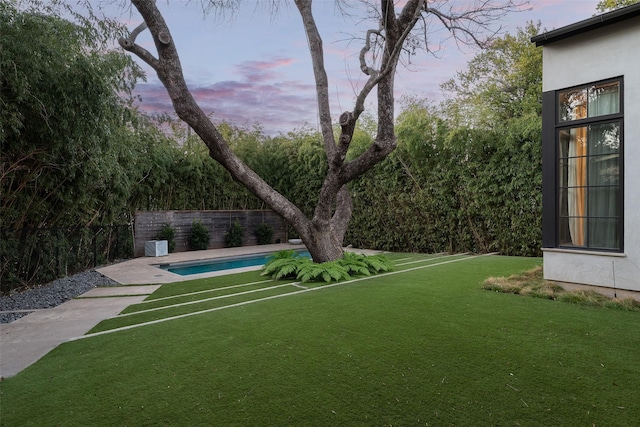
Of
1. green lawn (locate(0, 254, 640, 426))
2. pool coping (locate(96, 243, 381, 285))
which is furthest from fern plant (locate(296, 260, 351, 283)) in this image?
pool coping (locate(96, 243, 381, 285))

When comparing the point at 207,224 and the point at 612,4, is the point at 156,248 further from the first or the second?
the point at 612,4

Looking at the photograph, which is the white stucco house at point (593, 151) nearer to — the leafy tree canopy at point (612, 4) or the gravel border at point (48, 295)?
the gravel border at point (48, 295)

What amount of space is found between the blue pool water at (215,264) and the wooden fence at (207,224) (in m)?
1.93

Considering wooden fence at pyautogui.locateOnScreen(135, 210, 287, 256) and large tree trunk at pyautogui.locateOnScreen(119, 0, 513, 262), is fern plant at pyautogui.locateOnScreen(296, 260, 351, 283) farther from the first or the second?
wooden fence at pyautogui.locateOnScreen(135, 210, 287, 256)

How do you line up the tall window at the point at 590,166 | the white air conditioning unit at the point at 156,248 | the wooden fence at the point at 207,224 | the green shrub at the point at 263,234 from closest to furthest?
the tall window at the point at 590,166
the white air conditioning unit at the point at 156,248
the wooden fence at the point at 207,224
the green shrub at the point at 263,234

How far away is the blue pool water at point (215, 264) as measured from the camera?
896cm

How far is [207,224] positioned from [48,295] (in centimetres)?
677

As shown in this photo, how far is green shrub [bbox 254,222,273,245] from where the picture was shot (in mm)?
13180

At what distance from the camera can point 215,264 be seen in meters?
9.83

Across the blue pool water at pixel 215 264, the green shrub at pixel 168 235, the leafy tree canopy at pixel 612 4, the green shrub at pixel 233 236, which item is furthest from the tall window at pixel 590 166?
the leafy tree canopy at pixel 612 4

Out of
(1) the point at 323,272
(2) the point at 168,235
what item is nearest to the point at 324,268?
(1) the point at 323,272

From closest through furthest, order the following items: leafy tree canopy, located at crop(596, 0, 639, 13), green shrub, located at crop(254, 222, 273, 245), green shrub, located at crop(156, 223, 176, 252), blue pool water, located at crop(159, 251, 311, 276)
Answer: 1. blue pool water, located at crop(159, 251, 311, 276)
2. green shrub, located at crop(156, 223, 176, 252)
3. leafy tree canopy, located at crop(596, 0, 639, 13)
4. green shrub, located at crop(254, 222, 273, 245)

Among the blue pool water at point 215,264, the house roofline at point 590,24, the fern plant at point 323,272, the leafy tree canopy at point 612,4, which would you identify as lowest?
the blue pool water at point 215,264

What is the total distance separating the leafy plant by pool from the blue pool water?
2.62 meters
